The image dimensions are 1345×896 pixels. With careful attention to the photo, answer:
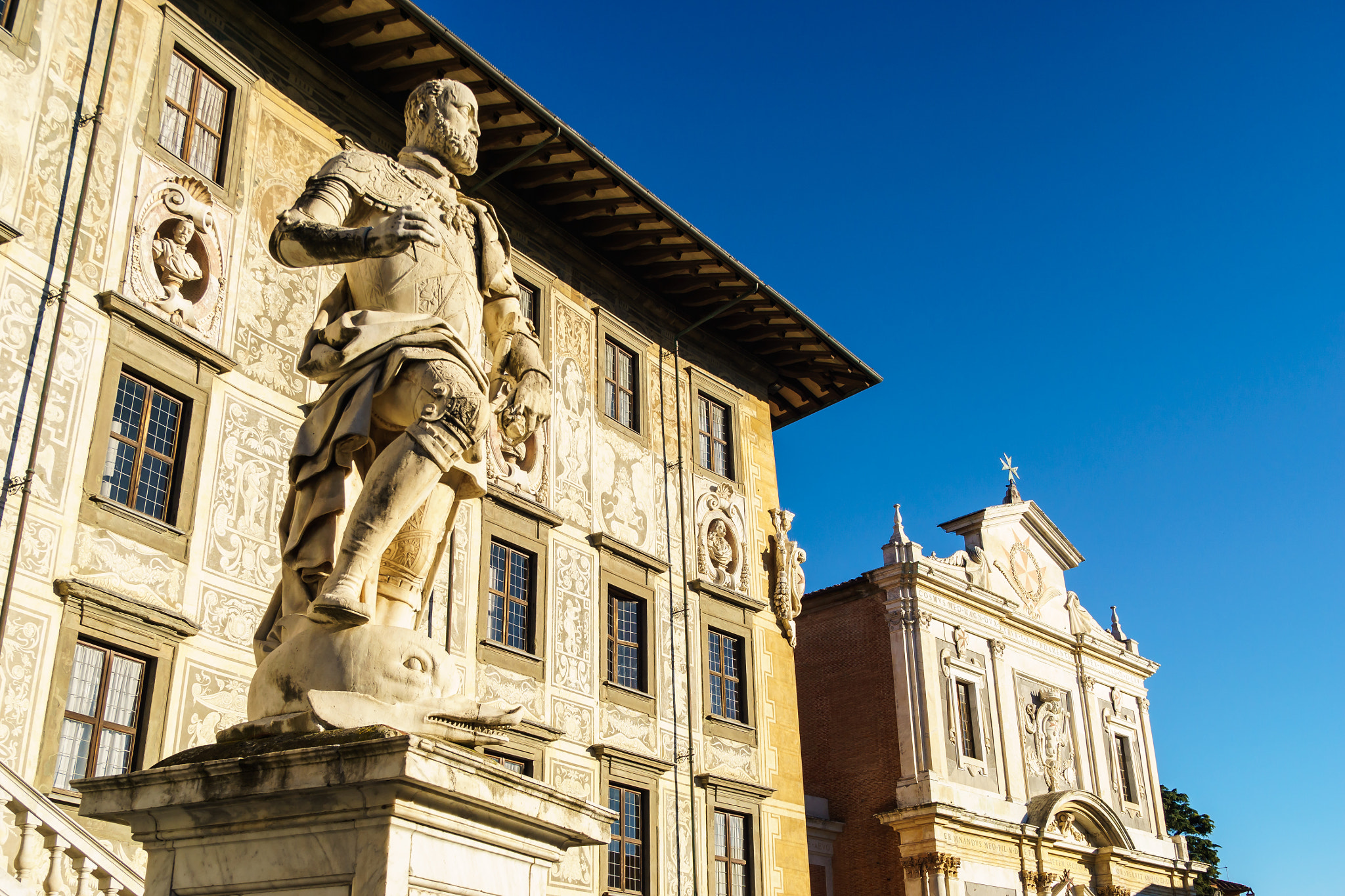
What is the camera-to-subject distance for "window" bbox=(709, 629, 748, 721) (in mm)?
19922

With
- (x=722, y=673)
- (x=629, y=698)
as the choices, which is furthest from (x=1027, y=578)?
(x=629, y=698)

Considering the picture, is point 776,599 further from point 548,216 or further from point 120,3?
point 120,3

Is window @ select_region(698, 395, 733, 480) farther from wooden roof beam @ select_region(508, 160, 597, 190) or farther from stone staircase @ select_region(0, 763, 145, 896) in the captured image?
stone staircase @ select_region(0, 763, 145, 896)

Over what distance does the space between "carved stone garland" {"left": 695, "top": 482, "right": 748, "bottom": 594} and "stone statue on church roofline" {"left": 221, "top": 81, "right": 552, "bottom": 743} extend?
1511 centimetres

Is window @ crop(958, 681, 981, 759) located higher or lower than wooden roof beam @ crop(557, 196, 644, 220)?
lower

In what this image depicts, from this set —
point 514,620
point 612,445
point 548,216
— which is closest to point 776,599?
point 612,445

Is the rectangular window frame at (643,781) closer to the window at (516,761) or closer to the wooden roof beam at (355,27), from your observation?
the window at (516,761)

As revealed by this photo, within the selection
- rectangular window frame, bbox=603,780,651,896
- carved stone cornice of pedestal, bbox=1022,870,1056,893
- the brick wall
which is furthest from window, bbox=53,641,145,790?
carved stone cornice of pedestal, bbox=1022,870,1056,893

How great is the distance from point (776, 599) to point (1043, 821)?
12200mm

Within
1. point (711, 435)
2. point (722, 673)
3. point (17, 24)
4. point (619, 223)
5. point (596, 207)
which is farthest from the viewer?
point (711, 435)

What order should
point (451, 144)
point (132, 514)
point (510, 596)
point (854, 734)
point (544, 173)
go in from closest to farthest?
point (451, 144)
point (132, 514)
point (510, 596)
point (544, 173)
point (854, 734)

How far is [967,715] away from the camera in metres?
29.5

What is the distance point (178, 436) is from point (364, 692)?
986 centimetres

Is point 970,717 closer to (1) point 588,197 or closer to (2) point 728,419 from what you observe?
(2) point 728,419
